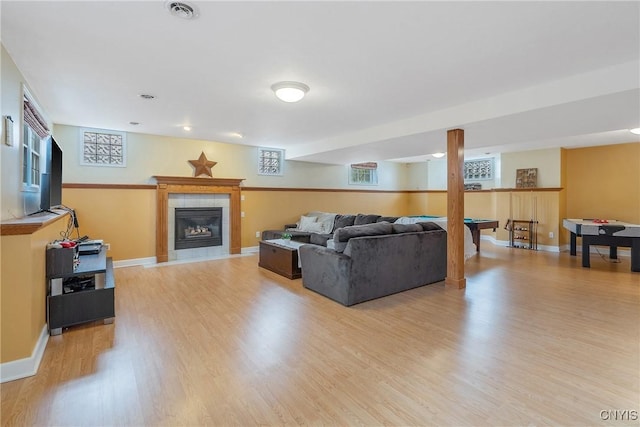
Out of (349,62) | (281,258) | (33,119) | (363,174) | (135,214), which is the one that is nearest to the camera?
(349,62)

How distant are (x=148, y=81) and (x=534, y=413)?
428 centimetres

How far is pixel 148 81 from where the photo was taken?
3338 millimetres

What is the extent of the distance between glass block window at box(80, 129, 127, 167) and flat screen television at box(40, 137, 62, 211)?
1765 millimetres

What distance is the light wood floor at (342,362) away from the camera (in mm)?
1841

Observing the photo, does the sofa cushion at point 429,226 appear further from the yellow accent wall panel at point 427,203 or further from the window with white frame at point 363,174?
the yellow accent wall panel at point 427,203

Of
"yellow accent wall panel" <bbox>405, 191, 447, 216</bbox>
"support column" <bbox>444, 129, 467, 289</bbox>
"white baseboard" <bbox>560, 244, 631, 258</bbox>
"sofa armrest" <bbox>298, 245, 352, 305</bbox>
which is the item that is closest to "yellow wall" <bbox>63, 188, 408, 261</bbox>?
"sofa armrest" <bbox>298, 245, 352, 305</bbox>

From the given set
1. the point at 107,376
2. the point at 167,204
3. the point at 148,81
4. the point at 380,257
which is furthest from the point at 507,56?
the point at 167,204

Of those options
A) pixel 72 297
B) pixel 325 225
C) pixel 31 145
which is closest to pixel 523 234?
pixel 325 225

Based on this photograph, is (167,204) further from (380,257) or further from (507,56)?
(507,56)

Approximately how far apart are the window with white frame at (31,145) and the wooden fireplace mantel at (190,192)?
2383 millimetres

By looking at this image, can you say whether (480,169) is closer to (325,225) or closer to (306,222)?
(325,225)

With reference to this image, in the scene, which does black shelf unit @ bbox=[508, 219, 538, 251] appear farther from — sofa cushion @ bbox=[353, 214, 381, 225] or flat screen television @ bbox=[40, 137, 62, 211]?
flat screen television @ bbox=[40, 137, 62, 211]

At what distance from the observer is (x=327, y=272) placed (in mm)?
3902

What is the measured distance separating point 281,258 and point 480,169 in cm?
683
